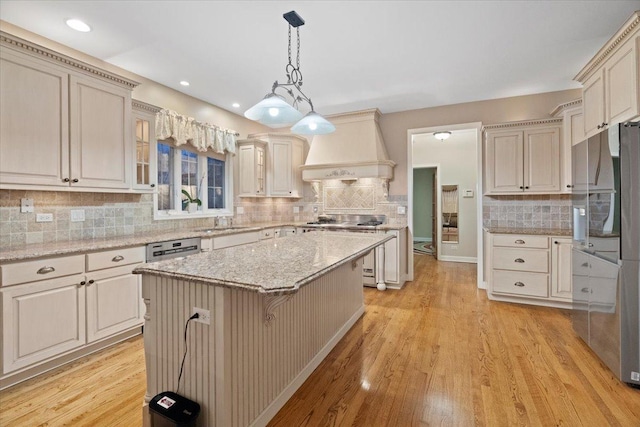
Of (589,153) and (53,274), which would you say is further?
(589,153)

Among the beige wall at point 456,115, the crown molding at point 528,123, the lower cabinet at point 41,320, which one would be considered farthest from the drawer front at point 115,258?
the crown molding at point 528,123

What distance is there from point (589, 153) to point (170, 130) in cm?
421

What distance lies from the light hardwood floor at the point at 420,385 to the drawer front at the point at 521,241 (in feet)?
2.91

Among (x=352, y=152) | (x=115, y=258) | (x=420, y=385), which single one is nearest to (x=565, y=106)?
(x=352, y=152)

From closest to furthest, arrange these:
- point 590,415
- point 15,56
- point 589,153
Result: point 590,415 < point 15,56 < point 589,153

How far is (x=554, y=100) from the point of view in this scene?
3.93m

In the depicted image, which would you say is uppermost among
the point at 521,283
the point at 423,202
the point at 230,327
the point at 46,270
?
the point at 423,202

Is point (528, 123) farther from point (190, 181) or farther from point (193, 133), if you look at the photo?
point (190, 181)

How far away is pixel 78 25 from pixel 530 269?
205 inches

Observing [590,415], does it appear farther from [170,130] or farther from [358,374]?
[170,130]

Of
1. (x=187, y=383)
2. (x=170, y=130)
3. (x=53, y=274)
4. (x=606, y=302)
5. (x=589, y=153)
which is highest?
(x=170, y=130)

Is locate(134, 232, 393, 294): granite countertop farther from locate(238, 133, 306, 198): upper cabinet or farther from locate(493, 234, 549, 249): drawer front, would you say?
locate(238, 133, 306, 198): upper cabinet

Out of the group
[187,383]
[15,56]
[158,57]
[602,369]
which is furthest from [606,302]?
[15,56]

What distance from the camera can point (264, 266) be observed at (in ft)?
4.81
